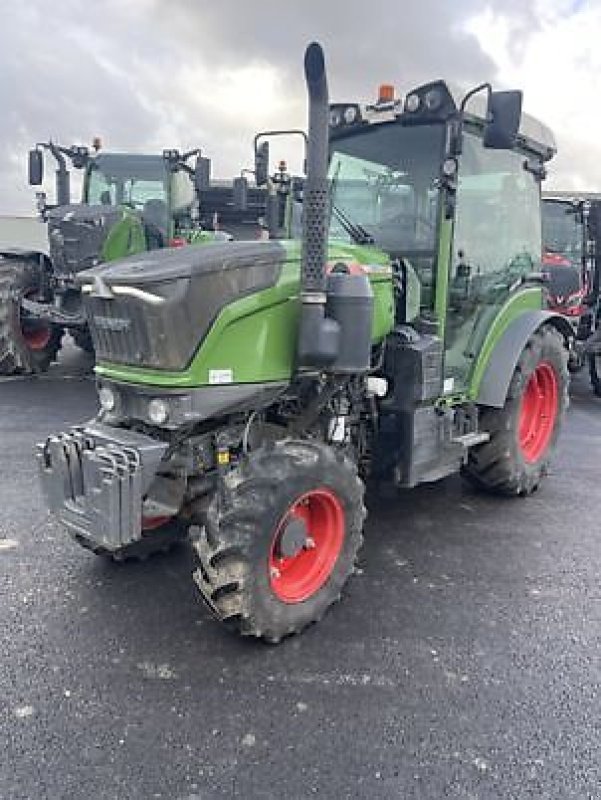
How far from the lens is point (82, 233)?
7715mm

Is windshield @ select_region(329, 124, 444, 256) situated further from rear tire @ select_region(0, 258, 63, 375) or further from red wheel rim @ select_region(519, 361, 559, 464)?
rear tire @ select_region(0, 258, 63, 375)

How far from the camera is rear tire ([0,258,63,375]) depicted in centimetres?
795

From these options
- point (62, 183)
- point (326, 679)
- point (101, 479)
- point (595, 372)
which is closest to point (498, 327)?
point (326, 679)

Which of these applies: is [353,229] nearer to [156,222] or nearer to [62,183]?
[156,222]

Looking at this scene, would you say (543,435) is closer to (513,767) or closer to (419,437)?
(419,437)

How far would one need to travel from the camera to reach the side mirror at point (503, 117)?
3086 mm

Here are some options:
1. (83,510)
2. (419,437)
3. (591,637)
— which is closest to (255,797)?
(83,510)

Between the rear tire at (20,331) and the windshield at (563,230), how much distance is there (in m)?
6.42

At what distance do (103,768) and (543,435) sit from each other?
11.9ft

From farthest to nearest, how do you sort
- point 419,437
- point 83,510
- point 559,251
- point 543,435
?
point 559,251
point 543,435
point 419,437
point 83,510

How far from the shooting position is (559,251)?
914cm

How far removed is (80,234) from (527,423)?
5317 millimetres

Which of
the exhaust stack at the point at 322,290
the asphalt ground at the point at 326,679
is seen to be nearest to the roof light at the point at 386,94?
the exhaust stack at the point at 322,290

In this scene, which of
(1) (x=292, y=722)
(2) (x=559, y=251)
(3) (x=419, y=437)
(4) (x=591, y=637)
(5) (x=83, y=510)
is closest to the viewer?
(1) (x=292, y=722)
